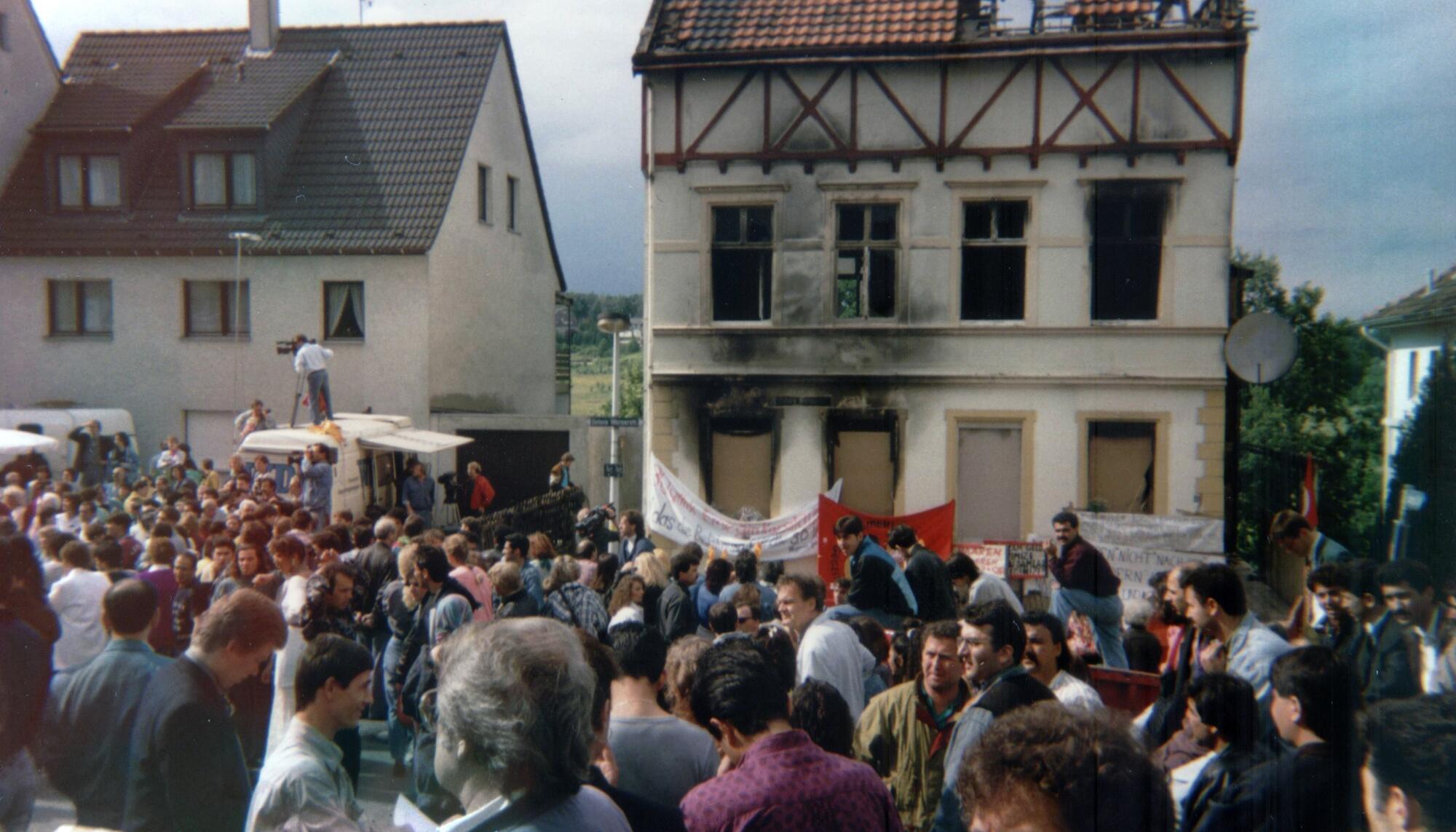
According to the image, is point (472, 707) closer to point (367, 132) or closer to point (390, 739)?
point (390, 739)

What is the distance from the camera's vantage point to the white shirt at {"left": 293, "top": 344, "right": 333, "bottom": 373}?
11.0 m

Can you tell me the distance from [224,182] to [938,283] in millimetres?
7978

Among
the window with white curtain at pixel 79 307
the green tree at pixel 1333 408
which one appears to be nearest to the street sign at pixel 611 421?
the window with white curtain at pixel 79 307

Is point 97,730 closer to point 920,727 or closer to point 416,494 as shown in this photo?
point 920,727

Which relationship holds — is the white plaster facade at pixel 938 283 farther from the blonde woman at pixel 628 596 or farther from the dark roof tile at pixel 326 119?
the blonde woman at pixel 628 596

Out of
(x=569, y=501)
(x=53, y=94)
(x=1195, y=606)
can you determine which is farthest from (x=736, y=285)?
(x=1195, y=606)

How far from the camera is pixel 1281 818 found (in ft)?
8.52

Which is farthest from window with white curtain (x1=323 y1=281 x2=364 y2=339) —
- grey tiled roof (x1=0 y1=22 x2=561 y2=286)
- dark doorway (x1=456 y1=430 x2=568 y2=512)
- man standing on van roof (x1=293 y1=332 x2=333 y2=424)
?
dark doorway (x1=456 y1=430 x2=568 y2=512)

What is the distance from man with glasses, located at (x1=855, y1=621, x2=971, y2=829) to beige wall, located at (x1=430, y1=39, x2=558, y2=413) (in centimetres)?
937

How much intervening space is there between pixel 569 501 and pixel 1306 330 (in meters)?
11.0

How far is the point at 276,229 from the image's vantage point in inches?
456

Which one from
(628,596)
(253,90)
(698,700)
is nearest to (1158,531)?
(628,596)

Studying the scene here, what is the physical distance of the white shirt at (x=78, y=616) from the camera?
4.96 m

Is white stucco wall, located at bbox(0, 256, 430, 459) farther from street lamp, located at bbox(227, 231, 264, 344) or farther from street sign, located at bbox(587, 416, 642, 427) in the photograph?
street sign, located at bbox(587, 416, 642, 427)
